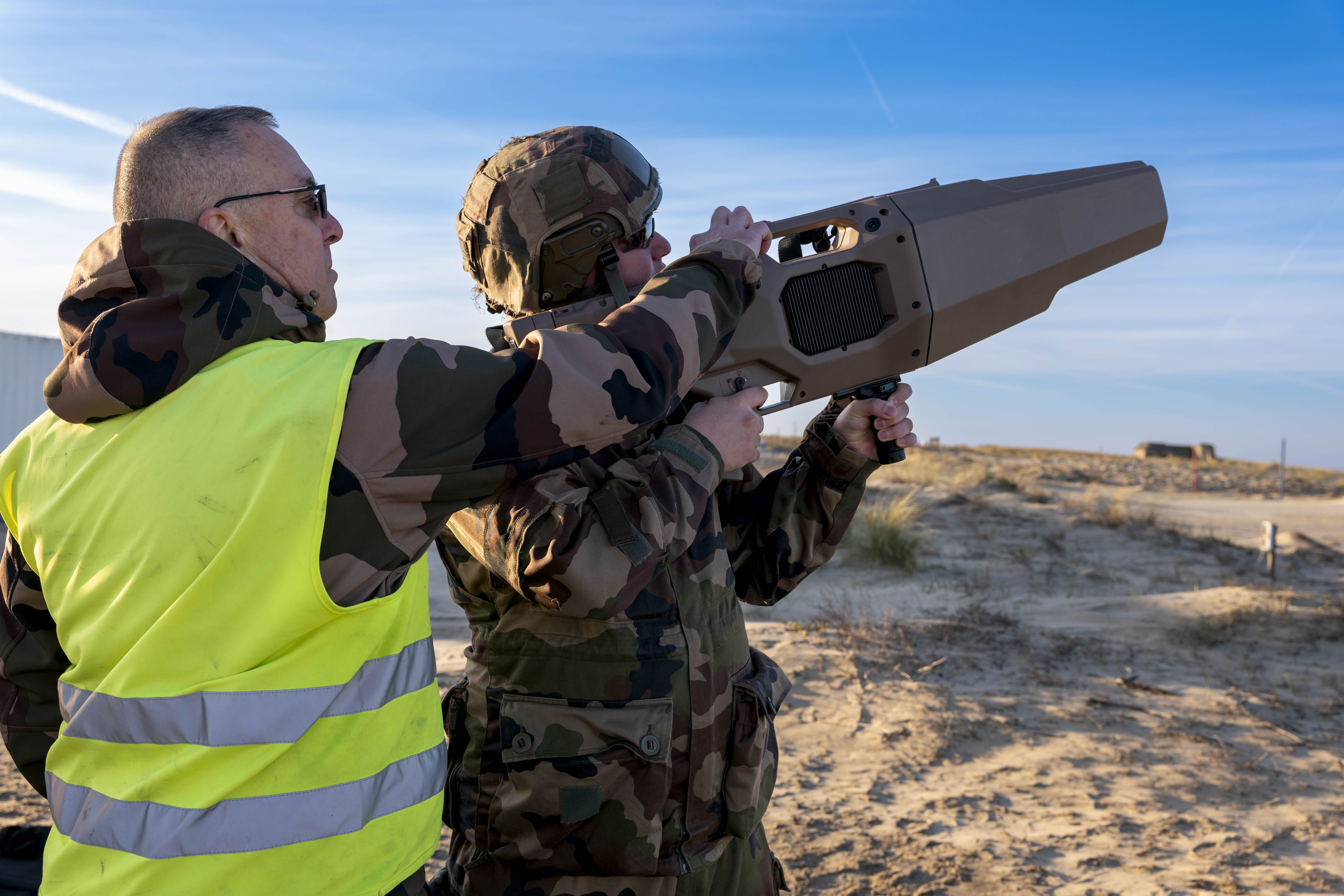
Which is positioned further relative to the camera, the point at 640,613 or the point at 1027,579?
the point at 1027,579

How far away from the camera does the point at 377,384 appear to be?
53.2 inches

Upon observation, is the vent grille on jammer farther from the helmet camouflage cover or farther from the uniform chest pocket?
the uniform chest pocket

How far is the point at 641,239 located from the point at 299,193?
0.88 meters

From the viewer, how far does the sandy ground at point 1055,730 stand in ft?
13.4

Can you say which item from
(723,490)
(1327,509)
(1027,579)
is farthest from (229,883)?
(1327,509)

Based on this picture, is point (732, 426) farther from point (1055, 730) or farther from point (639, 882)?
point (1055, 730)

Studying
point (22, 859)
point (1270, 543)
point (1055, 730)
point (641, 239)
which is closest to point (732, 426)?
point (641, 239)

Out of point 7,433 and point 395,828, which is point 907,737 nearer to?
point 395,828

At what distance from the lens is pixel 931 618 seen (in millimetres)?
8180

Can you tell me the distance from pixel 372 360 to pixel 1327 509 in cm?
2490

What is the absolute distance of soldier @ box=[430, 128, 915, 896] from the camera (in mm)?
1779

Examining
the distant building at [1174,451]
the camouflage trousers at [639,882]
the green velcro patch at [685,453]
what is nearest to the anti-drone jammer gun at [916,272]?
the green velcro patch at [685,453]

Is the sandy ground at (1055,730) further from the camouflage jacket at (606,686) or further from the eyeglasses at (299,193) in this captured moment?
the eyeglasses at (299,193)

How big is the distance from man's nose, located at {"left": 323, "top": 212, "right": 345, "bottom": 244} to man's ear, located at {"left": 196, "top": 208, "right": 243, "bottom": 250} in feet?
0.55
